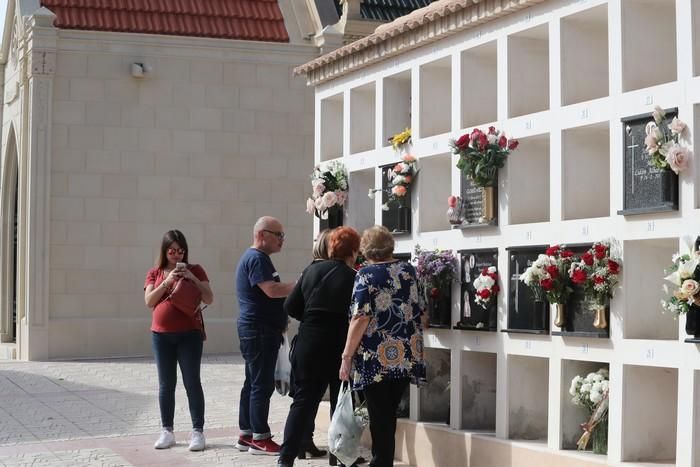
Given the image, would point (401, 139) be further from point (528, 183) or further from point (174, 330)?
point (174, 330)

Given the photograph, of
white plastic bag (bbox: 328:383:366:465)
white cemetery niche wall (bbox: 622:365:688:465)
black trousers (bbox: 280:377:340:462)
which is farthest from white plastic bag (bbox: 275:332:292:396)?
white cemetery niche wall (bbox: 622:365:688:465)

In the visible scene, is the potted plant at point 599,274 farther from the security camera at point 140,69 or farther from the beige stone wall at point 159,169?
the security camera at point 140,69

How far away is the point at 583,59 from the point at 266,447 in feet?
12.3

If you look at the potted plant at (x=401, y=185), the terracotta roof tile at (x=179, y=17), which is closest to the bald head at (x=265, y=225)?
the potted plant at (x=401, y=185)

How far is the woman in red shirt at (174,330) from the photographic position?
9.23 meters

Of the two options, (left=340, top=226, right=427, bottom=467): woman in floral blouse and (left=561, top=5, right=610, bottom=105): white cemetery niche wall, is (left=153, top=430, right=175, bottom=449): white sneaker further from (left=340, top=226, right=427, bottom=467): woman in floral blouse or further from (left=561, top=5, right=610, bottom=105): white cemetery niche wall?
(left=561, top=5, right=610, bottom=105): white cemetery niche wall

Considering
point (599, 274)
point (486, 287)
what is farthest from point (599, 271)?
point (486, 287)

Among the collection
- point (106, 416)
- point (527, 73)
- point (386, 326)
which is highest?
point (527, 73)

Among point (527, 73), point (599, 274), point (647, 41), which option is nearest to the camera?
point (599, 274)

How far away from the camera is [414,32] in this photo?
873 cm

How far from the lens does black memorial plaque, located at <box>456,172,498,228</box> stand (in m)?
7.91

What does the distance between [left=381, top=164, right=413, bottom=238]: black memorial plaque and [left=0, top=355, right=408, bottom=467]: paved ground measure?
1.81m

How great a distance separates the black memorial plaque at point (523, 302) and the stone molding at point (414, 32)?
154cm

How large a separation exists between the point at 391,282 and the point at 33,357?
10.4 m
